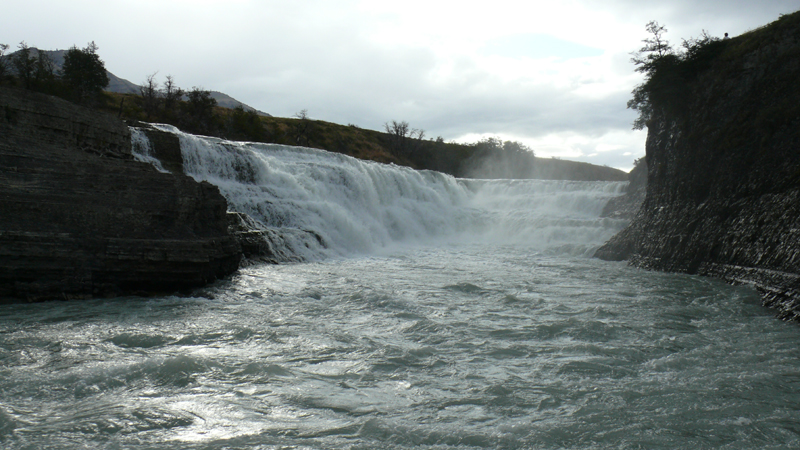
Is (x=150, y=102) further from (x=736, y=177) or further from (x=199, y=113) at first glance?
(x=736, y=177)

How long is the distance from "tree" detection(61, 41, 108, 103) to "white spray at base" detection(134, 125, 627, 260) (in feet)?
53.3

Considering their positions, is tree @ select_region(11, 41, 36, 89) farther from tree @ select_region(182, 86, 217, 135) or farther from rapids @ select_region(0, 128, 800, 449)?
rapids @ select_region(0, 128, 800, 449)

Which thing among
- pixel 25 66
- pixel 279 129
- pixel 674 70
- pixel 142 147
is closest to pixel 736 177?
pixel 674 70

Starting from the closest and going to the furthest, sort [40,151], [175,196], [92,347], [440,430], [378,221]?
[440,430] → [92,347] → [40,151] → [175,196] → [378,221]

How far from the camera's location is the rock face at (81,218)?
8.11 metres

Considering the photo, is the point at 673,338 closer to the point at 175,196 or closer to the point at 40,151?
the point at 175,196

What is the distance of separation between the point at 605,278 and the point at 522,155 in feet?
155

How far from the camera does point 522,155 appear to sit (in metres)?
57.7

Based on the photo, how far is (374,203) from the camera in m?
21.7

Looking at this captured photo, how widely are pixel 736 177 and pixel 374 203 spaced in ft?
43.8

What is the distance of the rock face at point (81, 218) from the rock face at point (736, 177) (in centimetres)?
1016

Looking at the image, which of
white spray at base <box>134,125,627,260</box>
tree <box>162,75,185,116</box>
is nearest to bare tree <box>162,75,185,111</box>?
tree <box>162,75,185,116</box>

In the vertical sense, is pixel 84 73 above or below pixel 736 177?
above

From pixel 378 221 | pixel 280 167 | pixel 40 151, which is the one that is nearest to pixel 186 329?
pixel 40 151
